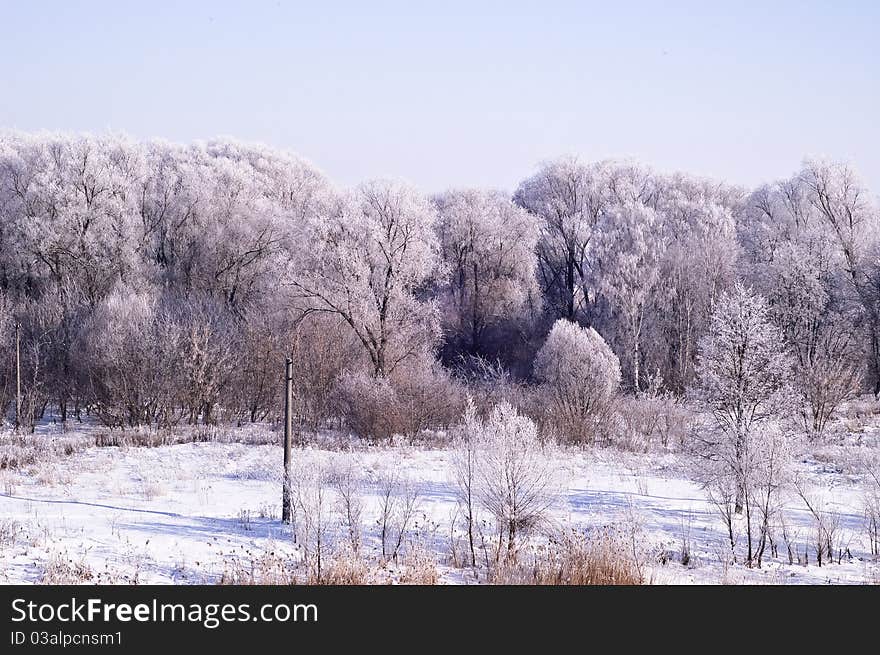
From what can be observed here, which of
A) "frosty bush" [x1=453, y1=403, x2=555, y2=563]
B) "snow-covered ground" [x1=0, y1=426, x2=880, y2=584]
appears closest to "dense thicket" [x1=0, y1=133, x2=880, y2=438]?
"snow-covered ground" [x1=0, y1=426, x2=880, y2=584]

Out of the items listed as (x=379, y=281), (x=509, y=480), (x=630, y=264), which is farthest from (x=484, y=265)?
(x=509, y=480)

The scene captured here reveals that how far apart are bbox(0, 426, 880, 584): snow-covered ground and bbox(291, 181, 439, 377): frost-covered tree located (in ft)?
30.4

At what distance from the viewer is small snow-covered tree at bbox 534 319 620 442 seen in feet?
80.0

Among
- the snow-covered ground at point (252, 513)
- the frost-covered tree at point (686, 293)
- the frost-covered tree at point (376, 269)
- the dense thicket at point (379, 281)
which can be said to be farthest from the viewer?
the frost-covered tree at point (686, 293)

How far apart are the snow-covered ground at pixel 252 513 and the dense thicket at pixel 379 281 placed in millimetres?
5861

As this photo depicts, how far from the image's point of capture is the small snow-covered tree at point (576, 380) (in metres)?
24.4

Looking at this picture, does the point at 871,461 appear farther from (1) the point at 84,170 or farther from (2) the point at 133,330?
(1) the point at 84,170

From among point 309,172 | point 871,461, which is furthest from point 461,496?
point 309,172

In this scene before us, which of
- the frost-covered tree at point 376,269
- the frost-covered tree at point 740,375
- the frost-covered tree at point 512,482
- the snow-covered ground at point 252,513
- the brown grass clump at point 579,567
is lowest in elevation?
the snow-covered ground at point 252,513

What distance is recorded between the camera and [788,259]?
111 feet

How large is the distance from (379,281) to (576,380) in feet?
28.7

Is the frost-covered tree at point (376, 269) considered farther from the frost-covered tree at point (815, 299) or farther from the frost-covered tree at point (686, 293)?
the frost-covered tree at point (815, 299)

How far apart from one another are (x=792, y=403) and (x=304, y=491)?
1013cm

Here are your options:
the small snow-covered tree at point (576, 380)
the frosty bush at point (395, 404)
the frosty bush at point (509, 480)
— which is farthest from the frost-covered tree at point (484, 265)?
the frosty bush at point (509, 480)
